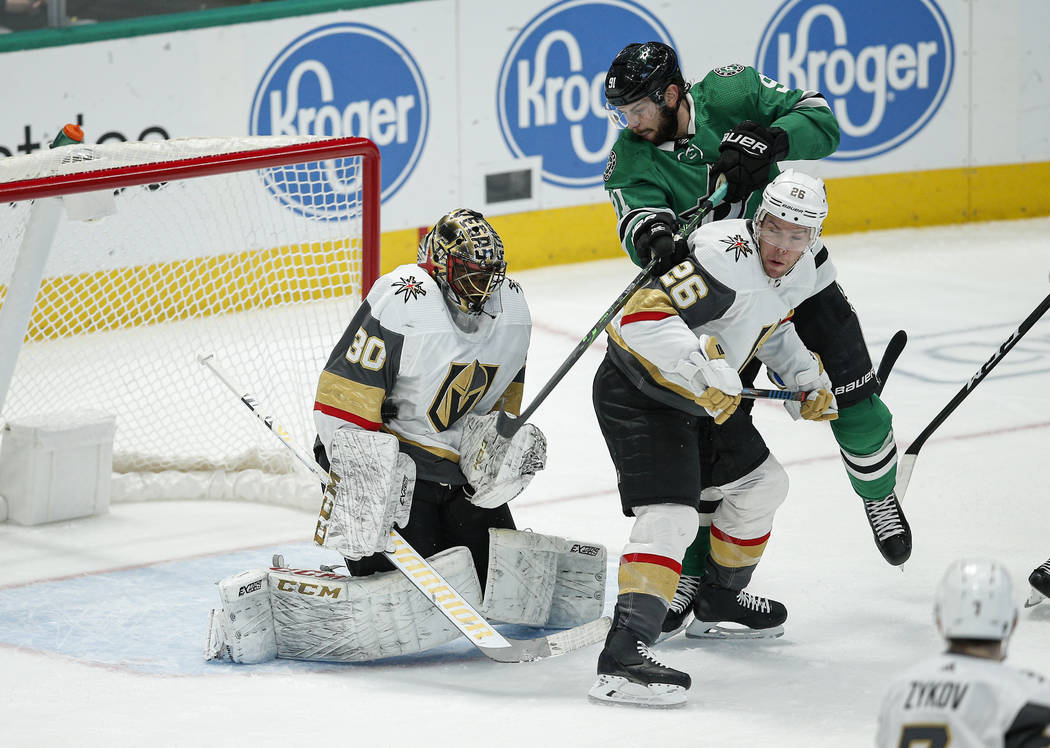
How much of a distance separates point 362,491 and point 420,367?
0.87 feet

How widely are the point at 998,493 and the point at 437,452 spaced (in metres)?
1.77

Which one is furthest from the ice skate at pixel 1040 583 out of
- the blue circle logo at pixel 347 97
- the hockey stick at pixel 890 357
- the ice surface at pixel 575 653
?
the blue circle logo at pixel 347 97

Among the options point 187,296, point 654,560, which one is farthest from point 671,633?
point 187,296

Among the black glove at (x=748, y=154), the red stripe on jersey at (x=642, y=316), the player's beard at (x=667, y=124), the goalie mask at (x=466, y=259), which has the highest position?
the player's beard at (x=667, y=124)

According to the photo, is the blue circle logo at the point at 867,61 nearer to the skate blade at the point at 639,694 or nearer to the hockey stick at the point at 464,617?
the hockey stick at the point at 464,617

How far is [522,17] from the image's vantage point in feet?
22.0

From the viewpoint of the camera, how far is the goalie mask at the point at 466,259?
313 cm

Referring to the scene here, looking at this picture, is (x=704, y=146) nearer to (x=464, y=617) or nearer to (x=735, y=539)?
(x=735, y=539)

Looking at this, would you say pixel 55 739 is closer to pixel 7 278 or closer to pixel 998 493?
pixel 7 278

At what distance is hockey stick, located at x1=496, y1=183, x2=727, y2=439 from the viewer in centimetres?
312

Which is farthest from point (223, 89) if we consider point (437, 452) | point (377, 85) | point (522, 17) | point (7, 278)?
point (437, 452)

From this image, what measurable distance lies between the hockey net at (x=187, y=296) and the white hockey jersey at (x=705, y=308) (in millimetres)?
1262

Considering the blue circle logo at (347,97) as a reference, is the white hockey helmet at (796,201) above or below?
below

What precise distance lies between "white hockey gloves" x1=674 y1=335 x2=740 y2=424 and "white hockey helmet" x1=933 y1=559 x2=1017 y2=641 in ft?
3.74
